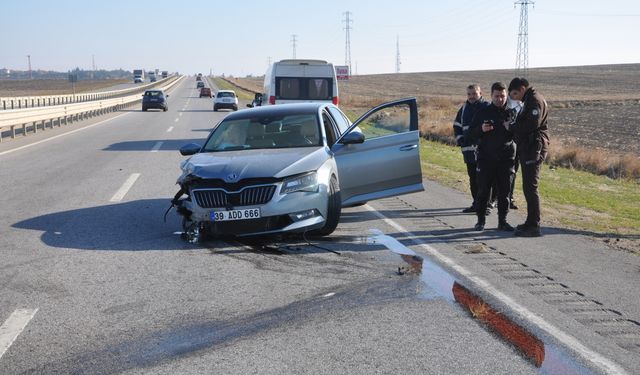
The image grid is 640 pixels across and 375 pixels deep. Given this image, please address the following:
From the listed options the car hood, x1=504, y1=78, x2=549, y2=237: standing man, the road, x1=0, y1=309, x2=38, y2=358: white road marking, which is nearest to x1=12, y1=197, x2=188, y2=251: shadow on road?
the road

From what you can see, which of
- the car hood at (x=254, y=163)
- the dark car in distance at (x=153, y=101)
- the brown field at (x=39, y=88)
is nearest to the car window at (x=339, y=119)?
the car hood at (x=254, y=163)

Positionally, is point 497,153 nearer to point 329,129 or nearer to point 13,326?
point 329,129

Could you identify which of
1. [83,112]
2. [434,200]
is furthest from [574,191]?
[83,112]

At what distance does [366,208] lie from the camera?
32.8 feet

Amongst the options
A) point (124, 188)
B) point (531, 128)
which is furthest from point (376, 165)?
point (124, 188)

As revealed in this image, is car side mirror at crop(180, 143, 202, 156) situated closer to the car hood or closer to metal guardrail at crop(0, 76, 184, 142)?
the car hood

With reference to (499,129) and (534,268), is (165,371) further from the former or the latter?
(499,129)

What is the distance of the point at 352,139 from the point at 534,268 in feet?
9.18

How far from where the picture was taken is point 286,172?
23.7ft

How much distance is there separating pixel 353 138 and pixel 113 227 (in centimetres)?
308

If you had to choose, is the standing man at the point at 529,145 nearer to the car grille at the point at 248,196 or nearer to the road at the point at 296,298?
the road at the point at 296,298

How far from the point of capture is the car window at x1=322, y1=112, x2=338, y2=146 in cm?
892

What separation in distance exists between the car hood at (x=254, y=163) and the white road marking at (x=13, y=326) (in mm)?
2614

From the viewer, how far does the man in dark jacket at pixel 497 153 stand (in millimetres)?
8391
